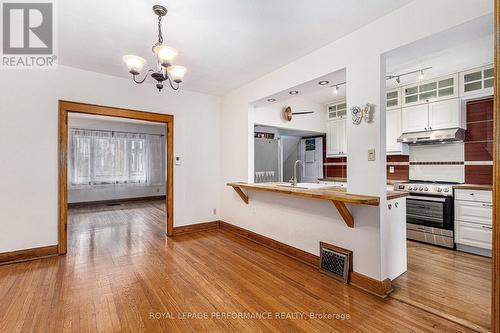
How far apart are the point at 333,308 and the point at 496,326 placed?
3.74 feet

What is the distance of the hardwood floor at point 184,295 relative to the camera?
183cm

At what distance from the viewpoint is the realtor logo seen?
2.14 meters

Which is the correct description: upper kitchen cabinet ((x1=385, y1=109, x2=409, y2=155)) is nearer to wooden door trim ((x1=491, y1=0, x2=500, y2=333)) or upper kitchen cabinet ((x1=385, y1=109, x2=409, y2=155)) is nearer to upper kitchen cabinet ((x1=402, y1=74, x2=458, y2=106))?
upper kitchen cabinet ((x1=402, y1=74, x2=458, y2=106))

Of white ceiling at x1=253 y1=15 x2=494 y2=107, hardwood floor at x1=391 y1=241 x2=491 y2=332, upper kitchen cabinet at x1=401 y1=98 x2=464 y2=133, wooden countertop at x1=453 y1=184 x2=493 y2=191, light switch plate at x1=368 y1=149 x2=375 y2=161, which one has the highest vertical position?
white ceiling at x1=253 y1=15 x2=494 y2=107

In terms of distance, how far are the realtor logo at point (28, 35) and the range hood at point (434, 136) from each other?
16.6ft

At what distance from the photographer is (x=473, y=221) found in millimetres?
3240

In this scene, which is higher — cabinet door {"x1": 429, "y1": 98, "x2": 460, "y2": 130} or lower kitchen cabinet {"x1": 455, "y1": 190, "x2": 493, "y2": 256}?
cabinet door {"x1": 429, "y1": 98, "x2": 460, "y2": 130}

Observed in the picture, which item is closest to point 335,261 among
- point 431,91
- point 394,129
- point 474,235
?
point 474,235

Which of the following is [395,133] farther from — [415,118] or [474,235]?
[474,235]

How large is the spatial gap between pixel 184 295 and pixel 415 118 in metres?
4.50

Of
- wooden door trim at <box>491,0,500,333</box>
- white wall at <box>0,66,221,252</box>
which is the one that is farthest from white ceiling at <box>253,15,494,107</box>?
white wall at <box>0,66,221,252</box>

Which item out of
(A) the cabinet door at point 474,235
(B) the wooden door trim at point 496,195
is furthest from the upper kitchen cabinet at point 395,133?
(B) the wooden door trim at point 496,195

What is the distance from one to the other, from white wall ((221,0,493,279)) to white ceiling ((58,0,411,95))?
13 cm

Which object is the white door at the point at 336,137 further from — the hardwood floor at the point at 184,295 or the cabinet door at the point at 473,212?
the hardwood floor at the point at 184,295
